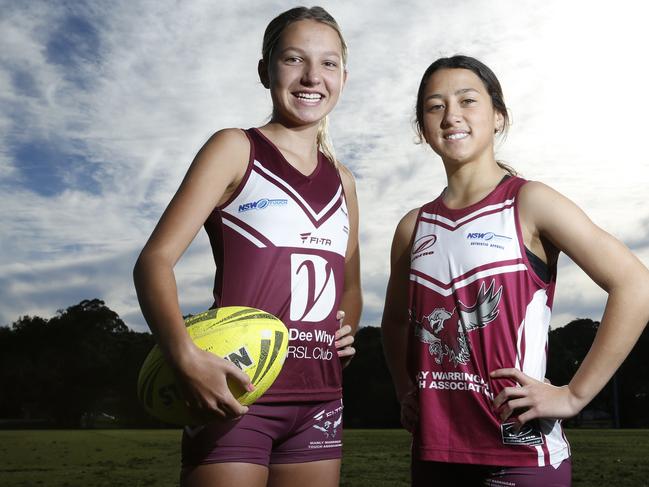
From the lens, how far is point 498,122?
12.2 feet

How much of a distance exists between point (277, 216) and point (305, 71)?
2.43 feet

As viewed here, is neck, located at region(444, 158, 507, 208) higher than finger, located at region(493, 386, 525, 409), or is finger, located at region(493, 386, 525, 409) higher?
neck, located at region(444, 158, 507, 208)

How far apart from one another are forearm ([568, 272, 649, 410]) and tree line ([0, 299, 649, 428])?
126 feet

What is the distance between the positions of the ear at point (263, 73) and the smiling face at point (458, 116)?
0.82m

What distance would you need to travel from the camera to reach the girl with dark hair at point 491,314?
312 cm

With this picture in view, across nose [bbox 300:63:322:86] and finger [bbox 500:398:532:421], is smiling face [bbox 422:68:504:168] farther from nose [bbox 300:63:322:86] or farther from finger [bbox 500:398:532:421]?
finger [bbox 500:398:532:421]

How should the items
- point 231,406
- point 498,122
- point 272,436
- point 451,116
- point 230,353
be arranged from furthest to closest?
point 498,122, point 451,116, point 272,436, point 230,353, point 231,406

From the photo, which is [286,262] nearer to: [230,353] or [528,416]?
[230,353]

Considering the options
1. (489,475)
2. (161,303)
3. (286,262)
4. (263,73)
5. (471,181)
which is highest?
(263,73)

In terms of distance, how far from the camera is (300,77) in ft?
11.7

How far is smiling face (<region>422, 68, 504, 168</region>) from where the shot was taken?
11.5 feet

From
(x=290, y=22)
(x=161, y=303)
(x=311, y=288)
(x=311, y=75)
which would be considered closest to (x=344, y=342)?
(x=311, y=288)

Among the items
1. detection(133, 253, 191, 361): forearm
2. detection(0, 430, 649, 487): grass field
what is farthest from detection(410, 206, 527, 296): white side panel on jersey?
detection(0, 430, 649, 487): grass field

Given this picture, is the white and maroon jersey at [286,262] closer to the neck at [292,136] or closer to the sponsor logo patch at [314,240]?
the sponsor logo patch at [314,240]
